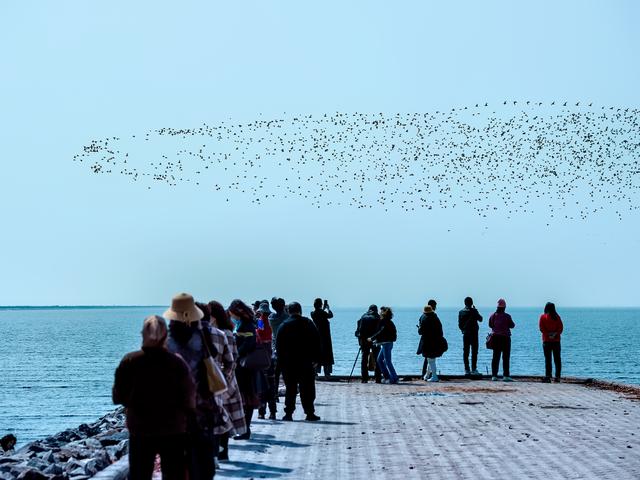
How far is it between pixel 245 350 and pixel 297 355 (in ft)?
11.9

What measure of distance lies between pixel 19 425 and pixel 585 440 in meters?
37.2

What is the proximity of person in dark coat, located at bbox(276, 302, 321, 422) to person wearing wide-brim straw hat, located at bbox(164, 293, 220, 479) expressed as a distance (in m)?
9.01

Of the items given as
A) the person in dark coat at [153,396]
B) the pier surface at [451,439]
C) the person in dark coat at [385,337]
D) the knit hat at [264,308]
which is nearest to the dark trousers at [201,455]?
the person in dark coat at [153,396]

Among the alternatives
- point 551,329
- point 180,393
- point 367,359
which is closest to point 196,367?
point 180,393

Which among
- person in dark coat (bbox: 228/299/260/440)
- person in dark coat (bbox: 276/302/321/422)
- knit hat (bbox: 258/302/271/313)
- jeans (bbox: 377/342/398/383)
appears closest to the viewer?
person in dark coat (bbox: 228/299/260/440)

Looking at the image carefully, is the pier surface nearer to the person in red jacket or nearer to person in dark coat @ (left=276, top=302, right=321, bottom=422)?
person in dark coat @ (left=276, top=302, right=321, bottom=422)

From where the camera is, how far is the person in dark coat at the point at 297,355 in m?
20.6

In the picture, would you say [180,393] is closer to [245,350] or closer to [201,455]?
[201,455]

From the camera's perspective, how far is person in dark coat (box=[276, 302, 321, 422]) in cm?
2059

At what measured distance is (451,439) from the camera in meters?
17.5

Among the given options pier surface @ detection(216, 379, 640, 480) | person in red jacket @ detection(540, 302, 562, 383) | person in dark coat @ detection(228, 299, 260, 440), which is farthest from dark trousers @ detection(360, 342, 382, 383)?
person in dark coat @ detection(228, 299, 260, 440)

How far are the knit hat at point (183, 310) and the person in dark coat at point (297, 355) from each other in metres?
9.33

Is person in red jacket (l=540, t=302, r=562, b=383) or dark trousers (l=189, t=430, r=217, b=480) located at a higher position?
person in red jacket (l=540, t=302, r=562, b=383)

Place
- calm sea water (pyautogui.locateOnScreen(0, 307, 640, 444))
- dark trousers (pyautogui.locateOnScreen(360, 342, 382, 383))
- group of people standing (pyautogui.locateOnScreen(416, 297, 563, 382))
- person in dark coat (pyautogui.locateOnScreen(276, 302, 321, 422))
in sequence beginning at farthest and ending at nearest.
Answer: calm sea water (pyautogui.locateOnScreen(0, 307, 640, 444)), dark trousers (pyautogui.locateOnScreen(360, 342, 382, 383)), group of people standing (pyautogui.locateOnScreen(416, 297, 563, 382)), person in dark coat (pyautogui.locateOnScreen(276, 302, 321, 422))
